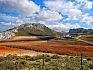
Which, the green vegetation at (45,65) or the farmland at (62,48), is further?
the farmland at (62,48)

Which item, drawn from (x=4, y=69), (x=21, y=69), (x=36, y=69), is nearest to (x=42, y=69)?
(x=36, y=69)

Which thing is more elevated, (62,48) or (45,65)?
(45,65)

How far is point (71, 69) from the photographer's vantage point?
72.7 feet

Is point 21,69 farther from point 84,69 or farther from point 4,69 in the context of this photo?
point 84,69

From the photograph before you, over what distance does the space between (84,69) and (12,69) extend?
6.82m

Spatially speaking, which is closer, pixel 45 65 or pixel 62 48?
pixel 45 65

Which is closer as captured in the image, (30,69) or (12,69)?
(12,69)

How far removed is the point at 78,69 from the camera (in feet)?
72.4

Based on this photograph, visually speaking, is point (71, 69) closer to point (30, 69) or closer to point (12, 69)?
point (30, 69)

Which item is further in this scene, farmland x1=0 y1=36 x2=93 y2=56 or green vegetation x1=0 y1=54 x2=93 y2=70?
farmland x1=0 y1=36 x2=93 y2=56

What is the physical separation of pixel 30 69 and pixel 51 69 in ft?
7.69

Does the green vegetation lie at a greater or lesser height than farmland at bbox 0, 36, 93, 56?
greater

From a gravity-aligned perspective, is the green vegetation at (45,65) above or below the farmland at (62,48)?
above

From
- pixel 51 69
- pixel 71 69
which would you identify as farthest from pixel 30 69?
pixel 71 69
